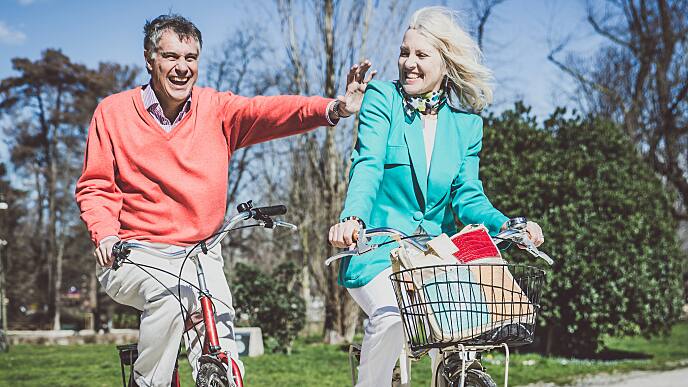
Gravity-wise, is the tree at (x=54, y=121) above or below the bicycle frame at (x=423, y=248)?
above

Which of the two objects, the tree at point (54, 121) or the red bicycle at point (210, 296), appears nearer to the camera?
the red bicycle at point (210, 296)

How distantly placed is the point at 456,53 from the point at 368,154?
662mm

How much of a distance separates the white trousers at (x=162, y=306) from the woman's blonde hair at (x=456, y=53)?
142 centimetres

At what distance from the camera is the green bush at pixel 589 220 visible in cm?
1089

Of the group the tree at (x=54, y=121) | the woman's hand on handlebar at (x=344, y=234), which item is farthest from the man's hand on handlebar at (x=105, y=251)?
the tree at (x=54, y=121)

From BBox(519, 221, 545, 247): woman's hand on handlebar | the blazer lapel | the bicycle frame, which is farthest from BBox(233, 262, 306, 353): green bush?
BBox(519, 221, 545, 247): woman's hand on handlebar

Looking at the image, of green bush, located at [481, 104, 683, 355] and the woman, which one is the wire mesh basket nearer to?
the woman

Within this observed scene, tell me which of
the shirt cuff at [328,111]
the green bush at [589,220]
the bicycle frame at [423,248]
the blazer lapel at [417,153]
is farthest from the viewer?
the green bush at [589,220]

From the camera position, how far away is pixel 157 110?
12.5 ft

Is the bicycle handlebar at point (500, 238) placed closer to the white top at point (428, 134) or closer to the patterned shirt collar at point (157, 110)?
the white top at point (428, 134)

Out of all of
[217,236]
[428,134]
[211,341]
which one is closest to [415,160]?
[428,134]

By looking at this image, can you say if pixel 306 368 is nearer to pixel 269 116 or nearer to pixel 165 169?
pixel 269 116

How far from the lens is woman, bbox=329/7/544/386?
3281 mm

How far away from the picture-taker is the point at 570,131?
11.8 metres
